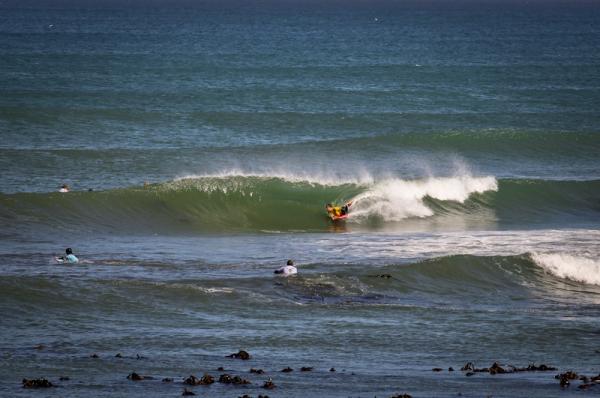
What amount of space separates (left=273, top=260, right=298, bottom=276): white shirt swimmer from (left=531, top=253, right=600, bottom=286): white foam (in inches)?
268

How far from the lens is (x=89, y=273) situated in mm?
26062

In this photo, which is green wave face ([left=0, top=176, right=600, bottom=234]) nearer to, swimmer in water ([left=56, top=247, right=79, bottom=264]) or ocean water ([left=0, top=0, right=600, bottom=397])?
ocean water ([left=0, top=0, right=600, bottom=397])

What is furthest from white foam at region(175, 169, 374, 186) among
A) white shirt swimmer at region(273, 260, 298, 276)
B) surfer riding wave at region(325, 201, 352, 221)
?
white shirt swimmer at region(273, 260, 298, 276)

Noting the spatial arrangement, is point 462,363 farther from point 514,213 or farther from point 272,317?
point 514,213

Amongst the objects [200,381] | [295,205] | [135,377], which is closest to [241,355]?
[200,381]

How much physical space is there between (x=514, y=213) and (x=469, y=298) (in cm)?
1242

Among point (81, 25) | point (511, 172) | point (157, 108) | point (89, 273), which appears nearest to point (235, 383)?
point (89, 273)

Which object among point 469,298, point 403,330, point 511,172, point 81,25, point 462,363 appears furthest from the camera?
point 81,25

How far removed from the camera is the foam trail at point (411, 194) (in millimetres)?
36750

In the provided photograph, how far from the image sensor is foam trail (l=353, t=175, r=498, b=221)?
36.8m

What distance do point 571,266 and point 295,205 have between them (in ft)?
39.7

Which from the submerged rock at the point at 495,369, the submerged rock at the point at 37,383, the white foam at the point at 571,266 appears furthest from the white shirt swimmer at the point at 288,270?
the submerged rock at the point at 37,383

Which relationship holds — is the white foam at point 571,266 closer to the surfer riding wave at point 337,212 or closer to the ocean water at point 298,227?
the ocean water at point 298,227

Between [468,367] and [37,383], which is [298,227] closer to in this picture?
[468,367]
